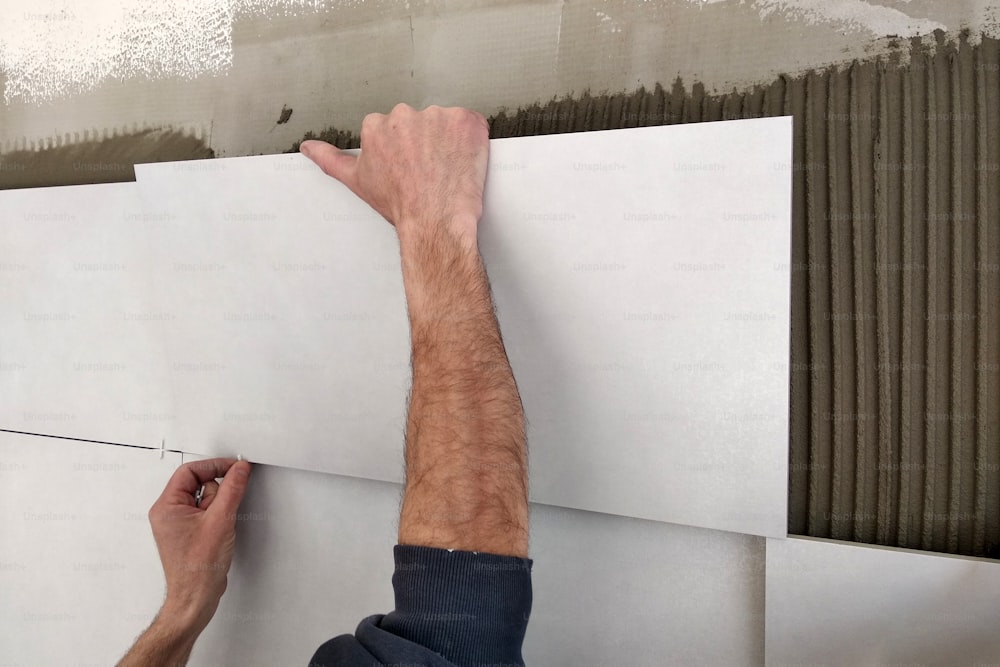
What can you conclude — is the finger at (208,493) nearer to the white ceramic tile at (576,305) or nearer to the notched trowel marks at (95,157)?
the white ceramic tile at (576,305)

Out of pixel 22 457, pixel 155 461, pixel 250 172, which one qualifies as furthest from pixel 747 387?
pixel 22 457

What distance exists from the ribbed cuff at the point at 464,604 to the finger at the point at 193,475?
567 mm

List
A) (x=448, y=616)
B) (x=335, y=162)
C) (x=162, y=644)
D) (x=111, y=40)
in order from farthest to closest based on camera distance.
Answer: (x=111, y=40) → (x=162, y=644) → (x=335, y=162) → (x=448, y=616)

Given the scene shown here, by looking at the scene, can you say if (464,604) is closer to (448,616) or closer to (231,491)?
(448,616)

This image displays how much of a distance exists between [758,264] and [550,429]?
35 cm

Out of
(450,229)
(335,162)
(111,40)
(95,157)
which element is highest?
(111,40)

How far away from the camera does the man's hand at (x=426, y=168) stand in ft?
2.72

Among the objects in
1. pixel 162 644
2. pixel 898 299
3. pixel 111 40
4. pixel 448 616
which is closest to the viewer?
pixel 448 616

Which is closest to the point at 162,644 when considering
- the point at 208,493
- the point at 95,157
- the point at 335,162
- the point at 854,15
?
the point at 208,493

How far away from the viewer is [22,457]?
4.51 feet

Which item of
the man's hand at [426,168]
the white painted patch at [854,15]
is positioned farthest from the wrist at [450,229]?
the white painted patch at [854,15]

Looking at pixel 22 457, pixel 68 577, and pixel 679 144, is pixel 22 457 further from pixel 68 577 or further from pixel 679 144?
pixel 679 144

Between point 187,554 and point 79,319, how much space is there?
1.87 ft

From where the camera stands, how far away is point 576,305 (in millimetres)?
831
